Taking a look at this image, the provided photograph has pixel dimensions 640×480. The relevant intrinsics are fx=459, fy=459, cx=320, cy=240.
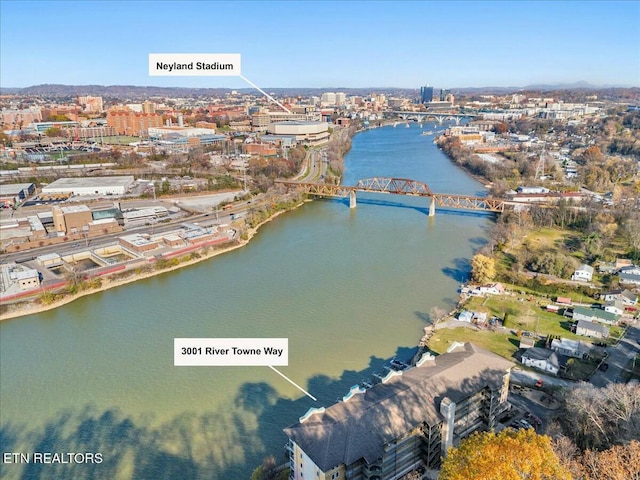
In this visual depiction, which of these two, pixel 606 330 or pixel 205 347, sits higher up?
pixel 205 347

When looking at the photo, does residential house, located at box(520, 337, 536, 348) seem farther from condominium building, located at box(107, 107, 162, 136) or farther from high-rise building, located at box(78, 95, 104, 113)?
high-rise building, located at box(78, 95, 104, 113)

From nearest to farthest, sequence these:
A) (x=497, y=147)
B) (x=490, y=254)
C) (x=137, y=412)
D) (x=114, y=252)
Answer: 1. (x=137, y=412)
2. (x=490, y=254)
3. (x=114, y=252)
4. (x=497, y=147)

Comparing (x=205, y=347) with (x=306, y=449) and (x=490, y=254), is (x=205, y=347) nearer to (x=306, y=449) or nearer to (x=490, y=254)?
(x=306, y=449)

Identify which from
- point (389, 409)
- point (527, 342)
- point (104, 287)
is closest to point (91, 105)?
point (104, 287)

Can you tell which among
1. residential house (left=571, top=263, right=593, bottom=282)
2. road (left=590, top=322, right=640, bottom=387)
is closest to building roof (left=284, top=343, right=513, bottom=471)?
road (left=590, top=322, right=640, bottom=387)

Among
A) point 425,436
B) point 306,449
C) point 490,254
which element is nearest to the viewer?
point 306,449

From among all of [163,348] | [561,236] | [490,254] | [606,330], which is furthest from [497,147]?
[163,348]
